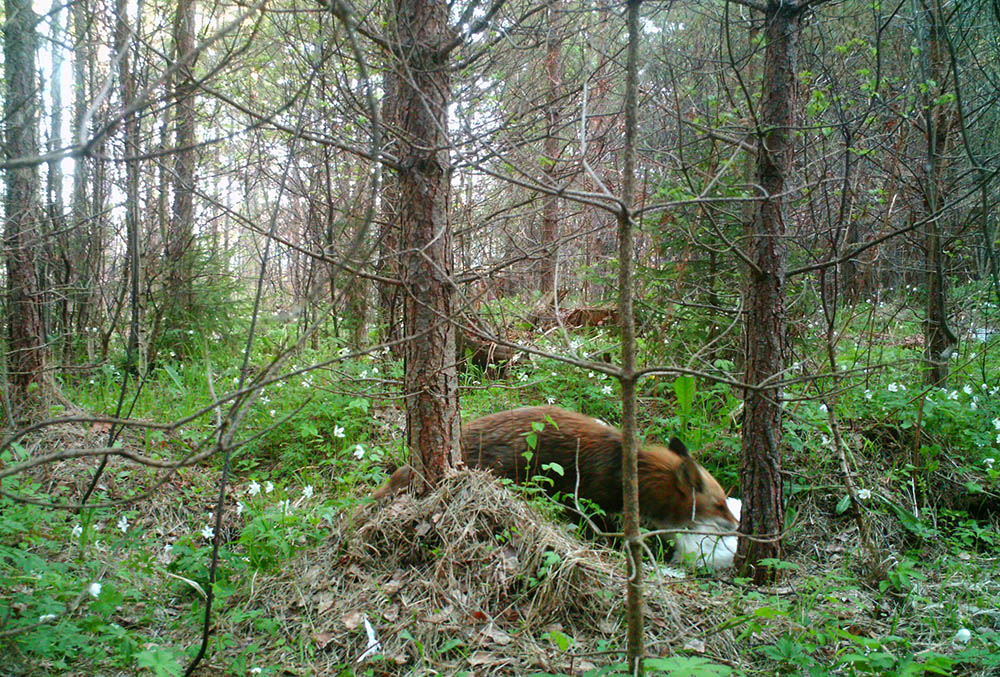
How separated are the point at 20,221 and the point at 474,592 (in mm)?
5274

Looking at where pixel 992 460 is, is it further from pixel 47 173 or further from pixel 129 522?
pixel 47 173

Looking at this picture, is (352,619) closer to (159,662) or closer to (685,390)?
(159,662)

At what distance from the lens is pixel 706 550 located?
425 cm

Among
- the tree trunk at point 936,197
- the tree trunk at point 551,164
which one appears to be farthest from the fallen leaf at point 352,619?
the tree trunk at point 936,197

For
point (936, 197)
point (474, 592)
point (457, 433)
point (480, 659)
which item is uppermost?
point (936, 197)

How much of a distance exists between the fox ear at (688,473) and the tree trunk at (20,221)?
5449mm

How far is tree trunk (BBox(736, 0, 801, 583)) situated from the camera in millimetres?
3520

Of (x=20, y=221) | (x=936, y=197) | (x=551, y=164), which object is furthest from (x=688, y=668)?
(x=20, y=221)

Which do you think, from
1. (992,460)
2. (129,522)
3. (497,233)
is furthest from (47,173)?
(992,460)

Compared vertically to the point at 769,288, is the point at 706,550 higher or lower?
lower

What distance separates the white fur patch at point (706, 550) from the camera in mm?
4027

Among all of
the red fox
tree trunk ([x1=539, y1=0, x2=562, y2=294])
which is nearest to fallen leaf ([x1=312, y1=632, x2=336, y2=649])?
the red fox

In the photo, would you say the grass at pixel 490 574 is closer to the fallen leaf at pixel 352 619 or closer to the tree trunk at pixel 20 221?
the fallen leaf at pixel 352 619

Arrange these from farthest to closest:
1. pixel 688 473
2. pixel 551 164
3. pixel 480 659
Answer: pixel 551 164, pixel 688 473, pixel 480 659
